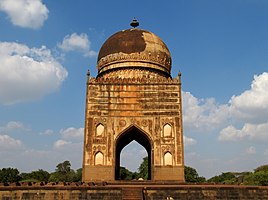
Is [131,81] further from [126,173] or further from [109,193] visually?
[126,173]

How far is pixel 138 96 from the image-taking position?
51.6 ft

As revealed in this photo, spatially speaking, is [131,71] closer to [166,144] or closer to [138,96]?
[138,96]

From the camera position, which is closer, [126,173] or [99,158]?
[99,158]

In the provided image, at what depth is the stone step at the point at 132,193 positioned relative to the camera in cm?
941

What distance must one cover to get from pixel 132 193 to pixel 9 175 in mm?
32242

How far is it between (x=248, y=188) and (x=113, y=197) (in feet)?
14.4

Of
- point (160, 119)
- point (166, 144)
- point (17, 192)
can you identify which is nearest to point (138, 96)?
point (160, 119)

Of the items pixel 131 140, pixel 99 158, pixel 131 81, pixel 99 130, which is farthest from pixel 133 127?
pixel 131 140

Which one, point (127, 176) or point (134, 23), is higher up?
point (134, 23)

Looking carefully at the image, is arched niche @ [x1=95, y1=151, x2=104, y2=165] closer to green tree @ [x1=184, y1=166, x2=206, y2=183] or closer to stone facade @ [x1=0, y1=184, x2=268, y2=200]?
stone facade @ [x1=0, y1=184, x2=268, y2=200]

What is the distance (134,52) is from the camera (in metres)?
17.3

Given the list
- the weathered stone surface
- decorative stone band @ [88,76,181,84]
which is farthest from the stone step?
decorative stone band @ [88,76,181,84]

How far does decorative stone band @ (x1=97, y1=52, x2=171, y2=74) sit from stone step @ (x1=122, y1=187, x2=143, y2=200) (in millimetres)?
8799

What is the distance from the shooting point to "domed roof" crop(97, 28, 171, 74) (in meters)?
17.2
